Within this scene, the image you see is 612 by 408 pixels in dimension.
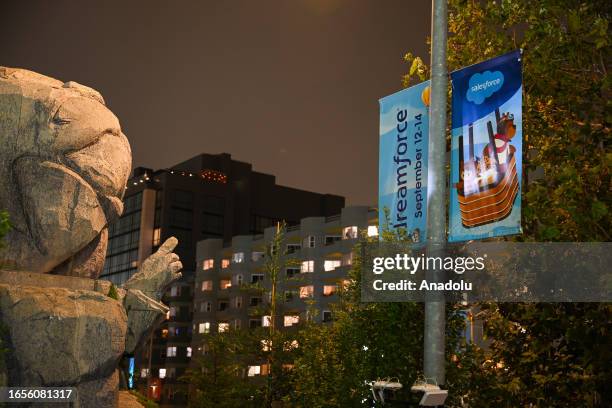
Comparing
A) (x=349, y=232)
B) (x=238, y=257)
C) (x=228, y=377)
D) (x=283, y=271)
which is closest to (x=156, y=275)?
(x=228, y=377)

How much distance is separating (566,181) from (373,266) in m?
4.23

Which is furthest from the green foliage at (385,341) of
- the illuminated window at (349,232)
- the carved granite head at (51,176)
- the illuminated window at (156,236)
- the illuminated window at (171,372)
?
the illuminated window at (156,236)

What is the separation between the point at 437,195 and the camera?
35.8ft

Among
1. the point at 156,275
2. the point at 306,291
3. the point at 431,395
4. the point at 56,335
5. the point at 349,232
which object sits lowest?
the point at 431,395

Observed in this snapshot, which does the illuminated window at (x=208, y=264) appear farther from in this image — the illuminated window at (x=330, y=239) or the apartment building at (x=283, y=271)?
the illuminated window at (x=330, y=239)

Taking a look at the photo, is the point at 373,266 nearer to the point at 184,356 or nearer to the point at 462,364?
the point at 462,364

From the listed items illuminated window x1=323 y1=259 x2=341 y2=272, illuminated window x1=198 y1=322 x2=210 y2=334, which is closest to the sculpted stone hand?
illuminated window x1=323 y1=259 x2=341 y2=272

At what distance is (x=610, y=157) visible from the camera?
11.7 meters

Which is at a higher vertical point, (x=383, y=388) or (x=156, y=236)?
(x=156, y=236)

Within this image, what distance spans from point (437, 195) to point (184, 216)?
395ft

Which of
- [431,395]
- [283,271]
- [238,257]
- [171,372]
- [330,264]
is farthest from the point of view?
[171,372]

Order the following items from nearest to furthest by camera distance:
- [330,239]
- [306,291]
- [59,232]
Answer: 1. [59,232]
2. [306,291]
3. [330,239]

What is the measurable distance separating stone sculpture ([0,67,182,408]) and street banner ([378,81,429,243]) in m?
7.30

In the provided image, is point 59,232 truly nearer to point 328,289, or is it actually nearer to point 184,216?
point 328,289
